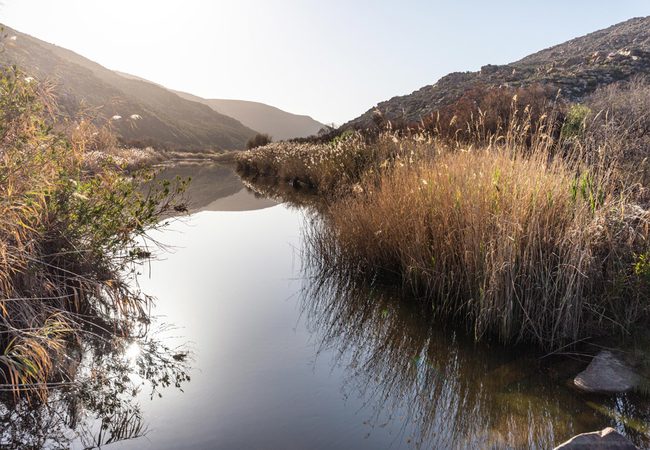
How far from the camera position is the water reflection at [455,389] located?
2.38 meters

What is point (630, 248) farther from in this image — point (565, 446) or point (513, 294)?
point (565, 446)

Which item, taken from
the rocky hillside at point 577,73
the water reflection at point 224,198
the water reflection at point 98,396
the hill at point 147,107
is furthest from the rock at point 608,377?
the hill at point 147,107

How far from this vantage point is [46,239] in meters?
3.22

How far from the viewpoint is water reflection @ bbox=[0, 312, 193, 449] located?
230 centimetres

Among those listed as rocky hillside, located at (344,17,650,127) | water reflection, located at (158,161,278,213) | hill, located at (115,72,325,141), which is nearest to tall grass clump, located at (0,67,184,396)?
water reflection, located at (158,161,278,213)

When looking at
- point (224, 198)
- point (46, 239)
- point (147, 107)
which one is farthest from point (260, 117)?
point (46, 239)

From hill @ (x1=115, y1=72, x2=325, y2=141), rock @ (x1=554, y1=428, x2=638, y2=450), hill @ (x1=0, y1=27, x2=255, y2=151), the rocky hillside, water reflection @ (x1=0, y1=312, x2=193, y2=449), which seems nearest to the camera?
rock @ (x1=554, y1=428, x2=638, y2=450)

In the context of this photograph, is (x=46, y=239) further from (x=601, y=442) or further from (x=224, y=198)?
(x=224, y=198)

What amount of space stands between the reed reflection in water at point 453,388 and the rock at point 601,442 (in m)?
0.46

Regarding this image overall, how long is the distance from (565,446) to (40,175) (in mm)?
3534

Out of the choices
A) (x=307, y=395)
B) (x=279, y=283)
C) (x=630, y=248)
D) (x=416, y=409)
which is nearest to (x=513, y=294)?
(x=630, y=248)

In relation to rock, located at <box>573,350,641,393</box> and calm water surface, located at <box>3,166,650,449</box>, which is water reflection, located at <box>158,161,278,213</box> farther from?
rock, located at <box>573,350,641,393</box>

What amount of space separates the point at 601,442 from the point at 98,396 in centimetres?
291

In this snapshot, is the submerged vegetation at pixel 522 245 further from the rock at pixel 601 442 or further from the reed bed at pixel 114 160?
the reed bed at pixel 114 160
